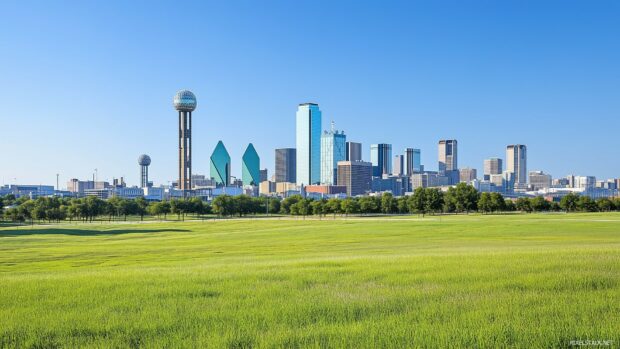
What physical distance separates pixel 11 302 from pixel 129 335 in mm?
4930

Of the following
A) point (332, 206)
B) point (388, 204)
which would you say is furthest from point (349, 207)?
point (388, 204)

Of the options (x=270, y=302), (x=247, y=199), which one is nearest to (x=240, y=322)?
(x=270, y=302)

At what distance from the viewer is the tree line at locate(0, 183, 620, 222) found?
154 m

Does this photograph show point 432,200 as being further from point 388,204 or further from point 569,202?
point 569,202

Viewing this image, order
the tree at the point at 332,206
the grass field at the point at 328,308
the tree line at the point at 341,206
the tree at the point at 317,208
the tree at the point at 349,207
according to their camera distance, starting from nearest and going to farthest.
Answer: the grass field at the point at 328,308, the tree line at the point at 341,206, the tree at the point at 317,208, the tree at the point at 332,206, the tree at the point at 349,207

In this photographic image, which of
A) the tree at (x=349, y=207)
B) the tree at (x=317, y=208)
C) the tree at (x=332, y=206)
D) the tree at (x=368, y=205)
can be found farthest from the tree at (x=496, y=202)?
the tree at (x=317, y=208)

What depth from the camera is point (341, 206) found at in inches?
6949

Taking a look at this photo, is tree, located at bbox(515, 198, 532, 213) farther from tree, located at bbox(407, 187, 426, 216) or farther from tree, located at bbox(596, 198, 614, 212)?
tree, located at bbox(407, 187, 426, 216)

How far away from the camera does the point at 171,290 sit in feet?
46.5

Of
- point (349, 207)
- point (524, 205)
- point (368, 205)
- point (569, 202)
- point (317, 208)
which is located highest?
point (569, 202)

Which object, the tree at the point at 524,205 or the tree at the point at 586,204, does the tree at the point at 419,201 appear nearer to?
the tree at the point at 524,205

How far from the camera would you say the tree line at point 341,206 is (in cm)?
15425

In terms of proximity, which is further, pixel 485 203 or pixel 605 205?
pixel 605 205

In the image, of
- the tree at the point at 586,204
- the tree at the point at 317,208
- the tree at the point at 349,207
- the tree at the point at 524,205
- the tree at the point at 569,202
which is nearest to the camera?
the tree at the point at 586,204
